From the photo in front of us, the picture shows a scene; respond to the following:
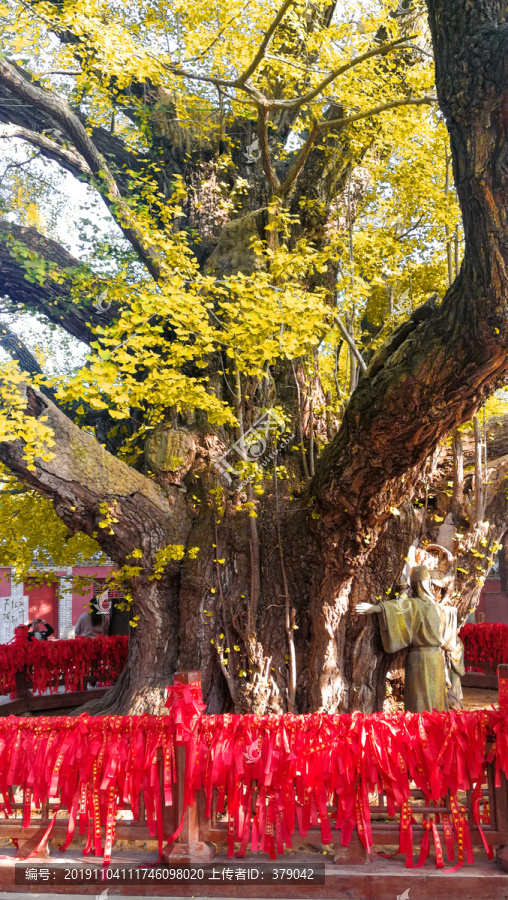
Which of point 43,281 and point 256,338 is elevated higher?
point 43,281

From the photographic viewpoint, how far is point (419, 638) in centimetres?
672

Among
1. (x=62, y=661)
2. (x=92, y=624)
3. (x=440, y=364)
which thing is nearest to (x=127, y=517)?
(x=440, y=364)

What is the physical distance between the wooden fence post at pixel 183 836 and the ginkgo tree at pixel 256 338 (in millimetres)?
2403

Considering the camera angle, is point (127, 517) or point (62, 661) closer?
point (127, 517)

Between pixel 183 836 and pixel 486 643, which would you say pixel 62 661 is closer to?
pixel 183 836

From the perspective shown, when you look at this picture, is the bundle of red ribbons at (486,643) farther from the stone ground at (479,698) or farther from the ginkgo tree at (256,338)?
the ginkgo tree at (256,338)

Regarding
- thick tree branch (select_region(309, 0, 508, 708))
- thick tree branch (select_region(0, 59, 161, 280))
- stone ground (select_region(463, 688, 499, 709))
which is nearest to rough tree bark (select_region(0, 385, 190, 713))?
thick tree branch (select_region(309, 0, 508, 708))

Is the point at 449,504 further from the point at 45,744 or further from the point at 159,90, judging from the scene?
the point at 159,90

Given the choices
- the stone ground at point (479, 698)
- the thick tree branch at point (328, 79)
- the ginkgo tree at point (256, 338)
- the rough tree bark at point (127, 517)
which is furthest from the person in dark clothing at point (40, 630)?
the thick tree branch at point (328, 79)

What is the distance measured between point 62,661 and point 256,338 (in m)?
6.22

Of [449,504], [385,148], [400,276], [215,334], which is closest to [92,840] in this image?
[215,334]

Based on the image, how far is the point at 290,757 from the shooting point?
4043 millimetres

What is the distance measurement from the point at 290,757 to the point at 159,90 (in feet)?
29.7

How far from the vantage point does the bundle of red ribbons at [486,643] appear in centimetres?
1076
